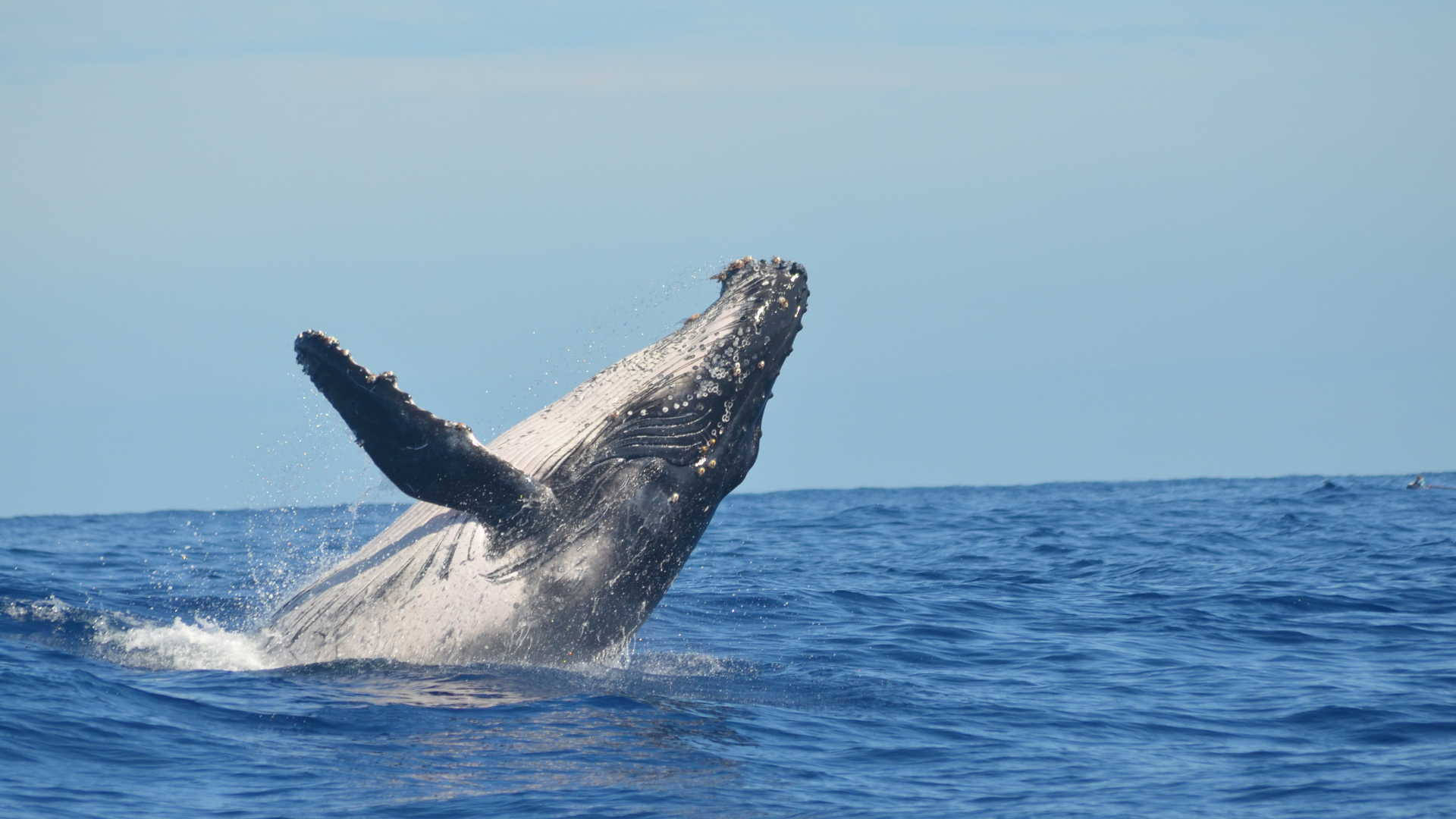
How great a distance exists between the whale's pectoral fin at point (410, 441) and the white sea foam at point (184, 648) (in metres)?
2.59

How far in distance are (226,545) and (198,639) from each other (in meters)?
16.8

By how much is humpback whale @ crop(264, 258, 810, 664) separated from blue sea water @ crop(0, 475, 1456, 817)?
0.31m

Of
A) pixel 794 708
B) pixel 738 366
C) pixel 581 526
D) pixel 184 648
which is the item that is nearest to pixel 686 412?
pixel 738 366

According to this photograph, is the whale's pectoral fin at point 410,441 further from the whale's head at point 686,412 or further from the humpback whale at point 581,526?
the whale's head at point 686,412

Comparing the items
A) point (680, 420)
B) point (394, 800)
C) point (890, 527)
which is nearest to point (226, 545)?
point (890, 527)

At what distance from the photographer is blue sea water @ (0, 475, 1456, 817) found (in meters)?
7.62

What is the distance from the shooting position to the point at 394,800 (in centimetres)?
720

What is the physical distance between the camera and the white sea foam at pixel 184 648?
10250mm

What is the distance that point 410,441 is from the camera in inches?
326

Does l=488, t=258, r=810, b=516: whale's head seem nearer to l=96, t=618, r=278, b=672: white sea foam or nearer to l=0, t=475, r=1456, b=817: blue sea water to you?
l=0, t=475, r=1456, b=817: blue sea water

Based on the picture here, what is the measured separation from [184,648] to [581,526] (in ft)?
12.2

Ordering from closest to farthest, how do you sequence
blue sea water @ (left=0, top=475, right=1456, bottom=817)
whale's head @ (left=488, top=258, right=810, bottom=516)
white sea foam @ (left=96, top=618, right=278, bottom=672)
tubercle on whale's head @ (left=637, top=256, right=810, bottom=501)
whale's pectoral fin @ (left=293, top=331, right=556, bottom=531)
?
blue sea water @ (left=0, top=475, right=1456, bottom=817)
whale's pectoral fin @ (left=293, top=331, right=556, bottom=531)
whale's head @ (left=488, top=258, right=810, bottom=516)
tubercle on whale's head @ (left=637, top=256, right=810, bottom=501)
white sea foam @ (left=96, top=618, right=278, bottom=672)


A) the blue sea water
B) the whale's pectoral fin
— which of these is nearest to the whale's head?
the whale's pectoral fin

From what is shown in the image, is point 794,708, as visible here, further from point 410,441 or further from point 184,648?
point 184,648
